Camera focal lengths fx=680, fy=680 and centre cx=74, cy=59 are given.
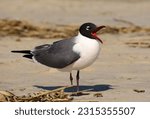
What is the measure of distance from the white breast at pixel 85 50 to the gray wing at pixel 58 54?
0.18ft

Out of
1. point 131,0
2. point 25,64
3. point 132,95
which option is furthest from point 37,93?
point 131,0

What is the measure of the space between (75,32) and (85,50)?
281 inches

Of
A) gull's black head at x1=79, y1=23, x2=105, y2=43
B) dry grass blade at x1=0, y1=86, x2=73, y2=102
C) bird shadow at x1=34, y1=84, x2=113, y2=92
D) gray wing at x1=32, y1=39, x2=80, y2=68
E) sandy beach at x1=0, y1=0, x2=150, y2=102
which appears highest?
gull's black head at x1=79, y1=23, x2=105, y2=43

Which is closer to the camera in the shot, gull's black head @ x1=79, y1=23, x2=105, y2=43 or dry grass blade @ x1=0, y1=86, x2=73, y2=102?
dry grass blade @ x1=0, y1=86, x2=73, y2=102

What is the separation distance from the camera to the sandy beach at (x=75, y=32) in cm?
899

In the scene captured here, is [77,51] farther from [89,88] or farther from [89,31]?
[89,88]

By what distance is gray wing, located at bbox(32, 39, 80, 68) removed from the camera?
335 inches

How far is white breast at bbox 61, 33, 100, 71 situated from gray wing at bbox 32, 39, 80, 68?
55 millimetres

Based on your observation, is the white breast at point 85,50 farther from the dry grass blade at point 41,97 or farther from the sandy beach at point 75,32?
the dry grass blade at point 41,97

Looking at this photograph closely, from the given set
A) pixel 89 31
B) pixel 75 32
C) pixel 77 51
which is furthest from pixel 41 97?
pixel 75 32

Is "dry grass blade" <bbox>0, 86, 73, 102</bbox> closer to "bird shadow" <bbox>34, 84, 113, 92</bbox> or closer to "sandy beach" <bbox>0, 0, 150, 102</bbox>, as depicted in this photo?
"sandy beach" <bbox>0, 0, 150, 102</bbox>

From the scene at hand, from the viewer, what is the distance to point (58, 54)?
8695mm

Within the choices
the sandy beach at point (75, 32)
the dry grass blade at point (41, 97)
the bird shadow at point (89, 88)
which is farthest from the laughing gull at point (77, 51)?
the dry grass blade at point (41, 97)

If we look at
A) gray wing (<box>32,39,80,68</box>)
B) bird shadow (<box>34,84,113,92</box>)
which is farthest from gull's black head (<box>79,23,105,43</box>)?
bird shadow (<box>34,84,113,92</box>)
